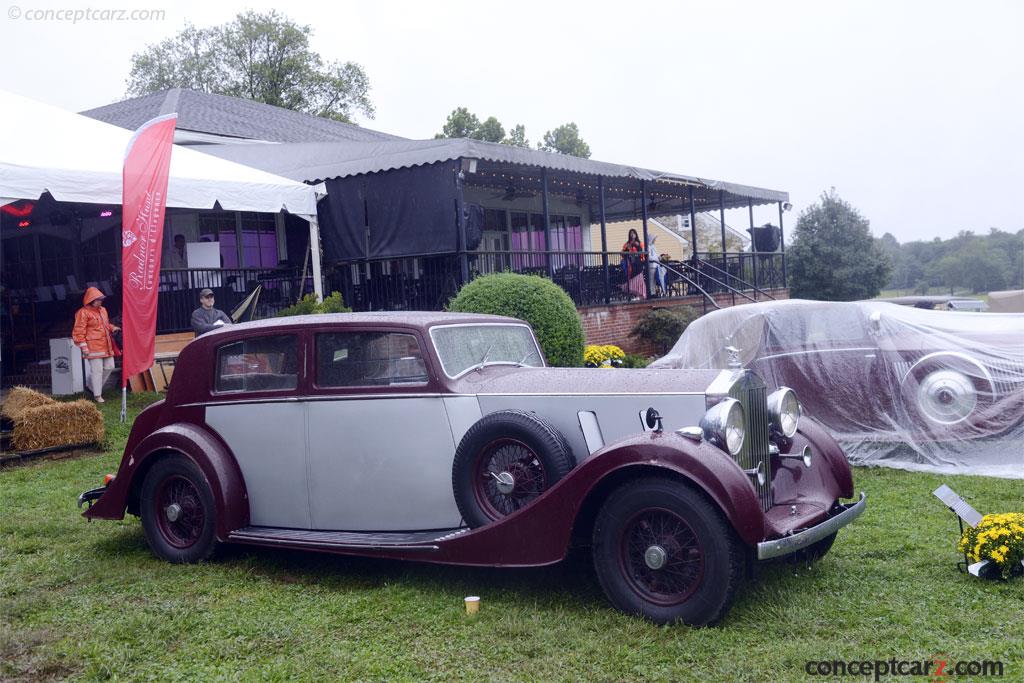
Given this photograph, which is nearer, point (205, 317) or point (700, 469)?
point (700, 469)

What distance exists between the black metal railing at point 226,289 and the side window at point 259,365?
882cm

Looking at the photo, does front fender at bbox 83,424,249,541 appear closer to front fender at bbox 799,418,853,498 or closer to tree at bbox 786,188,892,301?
front fender at bbox 799,418,853,498

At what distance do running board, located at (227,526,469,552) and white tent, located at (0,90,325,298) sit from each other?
6.70 meters

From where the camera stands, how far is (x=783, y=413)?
190 inches

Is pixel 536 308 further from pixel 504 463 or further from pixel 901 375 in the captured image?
pixel 504 463

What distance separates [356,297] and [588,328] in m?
4.10

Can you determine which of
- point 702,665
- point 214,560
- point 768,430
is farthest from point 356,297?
point 702,665

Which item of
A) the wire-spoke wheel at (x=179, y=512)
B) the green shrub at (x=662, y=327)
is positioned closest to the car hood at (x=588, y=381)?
the wire-spoke wheel at (x=179, y=512)

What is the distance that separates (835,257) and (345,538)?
33595 mm

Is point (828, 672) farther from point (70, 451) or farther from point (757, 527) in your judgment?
point (70, 451)

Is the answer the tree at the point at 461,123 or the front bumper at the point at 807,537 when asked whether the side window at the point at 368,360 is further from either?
the tree at the point at 461,123

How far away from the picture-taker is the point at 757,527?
394 centimetres

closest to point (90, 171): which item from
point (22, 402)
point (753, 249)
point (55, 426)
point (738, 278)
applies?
point (22, 402)

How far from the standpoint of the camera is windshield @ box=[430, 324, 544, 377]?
5.07m
